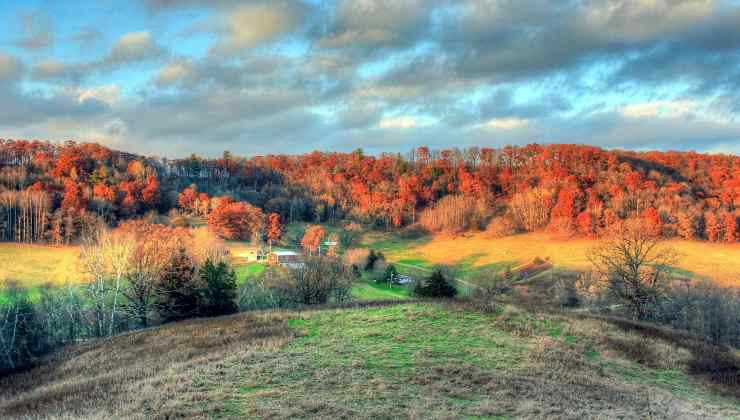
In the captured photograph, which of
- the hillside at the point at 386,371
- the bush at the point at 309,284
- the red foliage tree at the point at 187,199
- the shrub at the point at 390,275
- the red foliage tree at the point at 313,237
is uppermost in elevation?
the red foliage tree at the point at 187,199

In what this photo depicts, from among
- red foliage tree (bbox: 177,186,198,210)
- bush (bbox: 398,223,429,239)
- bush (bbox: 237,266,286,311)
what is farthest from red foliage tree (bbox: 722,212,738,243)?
red foliage tree (bbox: 177,186,198,210)

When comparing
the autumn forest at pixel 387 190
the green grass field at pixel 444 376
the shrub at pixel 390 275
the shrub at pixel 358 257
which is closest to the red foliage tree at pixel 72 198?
the autumn forest at pixel 387 190

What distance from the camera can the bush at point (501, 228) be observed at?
116812 millimetres

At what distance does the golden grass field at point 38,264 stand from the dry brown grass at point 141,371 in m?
33.2

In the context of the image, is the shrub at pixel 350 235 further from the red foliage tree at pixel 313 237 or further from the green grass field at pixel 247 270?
the green grass field at pixel 247 270

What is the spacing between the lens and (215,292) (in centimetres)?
3731

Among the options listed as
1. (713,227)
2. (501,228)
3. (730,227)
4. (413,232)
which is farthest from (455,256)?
(730,227)

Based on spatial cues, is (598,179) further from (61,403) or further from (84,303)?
(61,403)

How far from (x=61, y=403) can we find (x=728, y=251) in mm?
103351

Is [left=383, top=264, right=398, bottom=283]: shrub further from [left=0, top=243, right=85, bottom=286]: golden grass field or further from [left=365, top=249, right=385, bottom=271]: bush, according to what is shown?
[left=0, top=243, right=85, bottom=286]: golden grass field

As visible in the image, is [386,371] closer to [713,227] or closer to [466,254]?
[466,254]

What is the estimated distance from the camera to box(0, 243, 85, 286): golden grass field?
200ft

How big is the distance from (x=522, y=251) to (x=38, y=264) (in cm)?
8478

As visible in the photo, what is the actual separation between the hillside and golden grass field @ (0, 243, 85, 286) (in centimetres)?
3857
